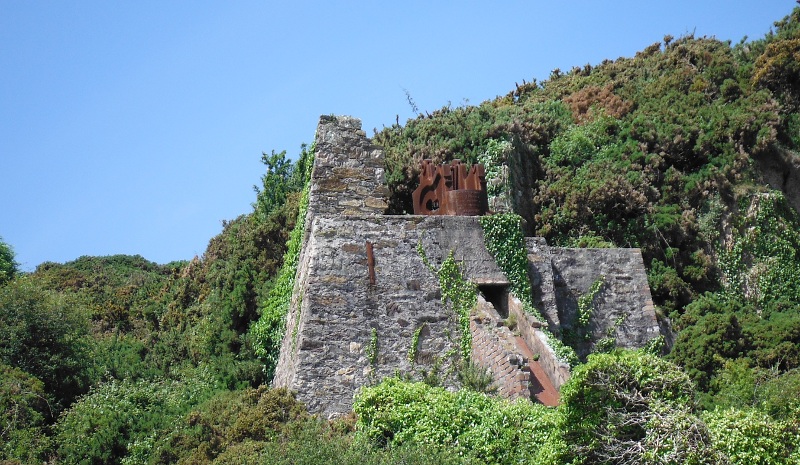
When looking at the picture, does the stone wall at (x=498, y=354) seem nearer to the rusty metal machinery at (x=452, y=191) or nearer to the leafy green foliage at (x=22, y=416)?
the rusty metal machinery at (x=452, y=191)

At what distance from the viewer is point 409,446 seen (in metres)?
14.0

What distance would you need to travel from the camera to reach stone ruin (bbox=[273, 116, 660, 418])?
16.9 metres

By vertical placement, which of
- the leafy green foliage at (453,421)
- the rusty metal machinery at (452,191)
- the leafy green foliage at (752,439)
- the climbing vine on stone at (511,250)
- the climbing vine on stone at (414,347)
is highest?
the rusty metal machinery at (452,191)

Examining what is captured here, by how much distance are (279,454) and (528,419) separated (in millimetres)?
3334

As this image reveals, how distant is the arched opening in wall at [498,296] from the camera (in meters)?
18.5

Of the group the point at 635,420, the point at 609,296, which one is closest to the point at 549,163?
the point at 609,296

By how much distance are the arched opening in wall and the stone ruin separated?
0.02 metres

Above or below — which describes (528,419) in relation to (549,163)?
below

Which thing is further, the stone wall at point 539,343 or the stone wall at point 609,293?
the stone wall at point 609,293

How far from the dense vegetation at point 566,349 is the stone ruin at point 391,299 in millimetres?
605

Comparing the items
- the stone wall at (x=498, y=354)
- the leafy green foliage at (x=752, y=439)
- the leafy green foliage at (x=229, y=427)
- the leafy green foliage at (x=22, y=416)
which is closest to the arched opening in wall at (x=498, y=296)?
the stone wall at (x=498, y=354)

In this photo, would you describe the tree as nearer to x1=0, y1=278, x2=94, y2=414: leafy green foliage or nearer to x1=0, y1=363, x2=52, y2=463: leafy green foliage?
x1=0, y1=363, x2=52, y2=463: leafy green foliage

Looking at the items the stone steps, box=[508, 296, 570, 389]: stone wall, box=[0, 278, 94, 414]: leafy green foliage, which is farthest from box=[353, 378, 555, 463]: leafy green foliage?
box=[0, 278, 94, 414]: leafy green foliage

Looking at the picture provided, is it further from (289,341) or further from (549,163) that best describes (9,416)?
(549,163)
